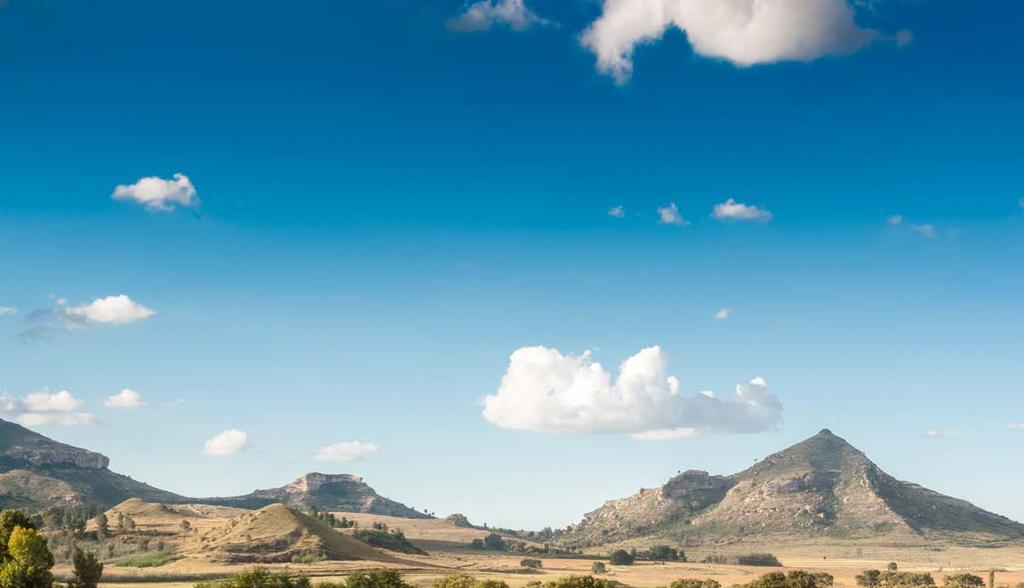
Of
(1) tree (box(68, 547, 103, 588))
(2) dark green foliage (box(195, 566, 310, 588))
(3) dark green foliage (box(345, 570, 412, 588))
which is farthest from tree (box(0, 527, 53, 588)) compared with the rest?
(3) dark green foliage (box(345, 570, 412, 588))

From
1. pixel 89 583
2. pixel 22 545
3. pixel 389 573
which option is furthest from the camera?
pixel 89 583

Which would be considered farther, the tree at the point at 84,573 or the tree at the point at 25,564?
the tree at the point at 84,573

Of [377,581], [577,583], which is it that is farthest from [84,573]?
[577,583]

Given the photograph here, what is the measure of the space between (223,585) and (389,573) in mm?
32322

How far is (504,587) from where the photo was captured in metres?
174

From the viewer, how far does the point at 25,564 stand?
146 metres

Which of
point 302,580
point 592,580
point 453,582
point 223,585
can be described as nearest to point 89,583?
point 302,580

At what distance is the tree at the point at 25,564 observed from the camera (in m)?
145

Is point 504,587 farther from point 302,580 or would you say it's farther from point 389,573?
point 302,580

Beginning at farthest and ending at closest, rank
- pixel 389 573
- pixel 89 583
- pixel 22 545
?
pixel 89 583
pixel 389 573
pixel 22 545

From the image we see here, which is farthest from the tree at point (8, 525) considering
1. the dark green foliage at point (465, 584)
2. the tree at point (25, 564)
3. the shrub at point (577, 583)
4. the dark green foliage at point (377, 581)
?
the shrub at point (577, 583)

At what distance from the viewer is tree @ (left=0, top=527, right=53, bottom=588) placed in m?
145

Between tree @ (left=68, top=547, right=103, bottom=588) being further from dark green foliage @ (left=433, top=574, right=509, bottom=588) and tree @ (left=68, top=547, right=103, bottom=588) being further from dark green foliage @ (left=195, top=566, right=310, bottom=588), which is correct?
dark green foliage @ (left=433, top=574, right=509, bottom=588)

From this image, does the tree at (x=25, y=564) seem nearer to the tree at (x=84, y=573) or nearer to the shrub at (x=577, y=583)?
the tree at (x=84, y=573)
